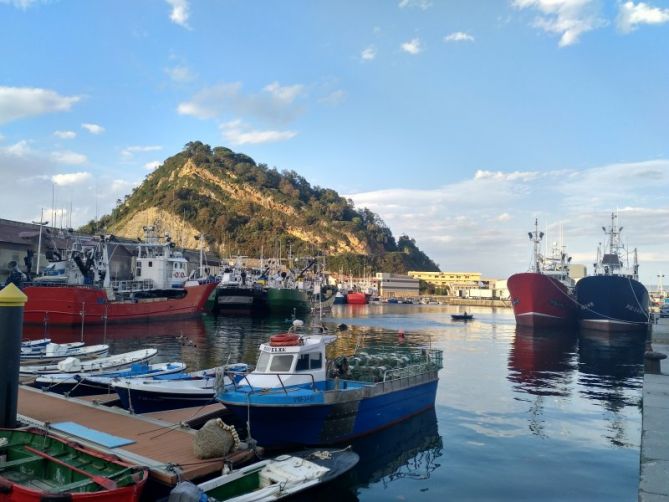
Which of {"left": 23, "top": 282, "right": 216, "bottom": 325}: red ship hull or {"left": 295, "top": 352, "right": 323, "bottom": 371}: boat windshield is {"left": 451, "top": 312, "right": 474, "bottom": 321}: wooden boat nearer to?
{"left": 23, "top": 282, "right": 216, "bottom": 325}: red ship hull

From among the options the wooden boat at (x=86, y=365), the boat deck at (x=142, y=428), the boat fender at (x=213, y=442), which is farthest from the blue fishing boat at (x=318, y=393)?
the wooden boat at (x=86, y=365)

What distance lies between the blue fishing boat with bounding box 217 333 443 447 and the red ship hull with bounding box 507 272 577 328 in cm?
4541

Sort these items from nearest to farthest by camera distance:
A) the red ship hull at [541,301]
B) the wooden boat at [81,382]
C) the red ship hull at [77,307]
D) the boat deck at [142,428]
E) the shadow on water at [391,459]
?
the boat deck at [142,428] < the shadow on water at [391,459] < the wooden boat at [81,382] < the red ship hull at [77,307] < the red ship hull at [541,301]

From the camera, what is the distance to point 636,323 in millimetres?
59062

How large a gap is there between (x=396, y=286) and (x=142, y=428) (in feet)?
579

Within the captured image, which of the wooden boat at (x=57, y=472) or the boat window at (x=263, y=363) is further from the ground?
the boat window at (x=263, y=363)

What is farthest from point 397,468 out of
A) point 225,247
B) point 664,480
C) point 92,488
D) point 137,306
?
point 225,247

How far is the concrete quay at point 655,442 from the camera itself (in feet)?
29.1

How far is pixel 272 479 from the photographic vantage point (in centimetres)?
1105

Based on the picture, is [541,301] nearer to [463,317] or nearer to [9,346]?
[463,317]

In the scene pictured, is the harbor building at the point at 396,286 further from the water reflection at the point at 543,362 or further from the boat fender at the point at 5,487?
the boat fender at the point at 5,487

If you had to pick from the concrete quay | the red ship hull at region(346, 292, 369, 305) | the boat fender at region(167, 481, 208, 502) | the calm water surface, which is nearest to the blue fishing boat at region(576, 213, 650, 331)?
the calm water surface

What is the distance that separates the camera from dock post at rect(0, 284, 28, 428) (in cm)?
1170

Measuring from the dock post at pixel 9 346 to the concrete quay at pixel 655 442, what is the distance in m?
12.8
